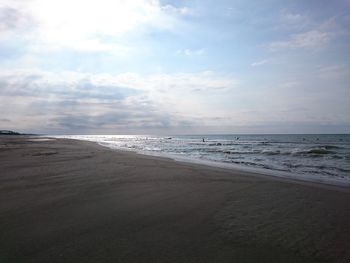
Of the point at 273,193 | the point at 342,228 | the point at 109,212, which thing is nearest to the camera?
the point at 342,228

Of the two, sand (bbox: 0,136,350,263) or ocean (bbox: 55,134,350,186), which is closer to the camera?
sand (bbox: 0,136,350,263)

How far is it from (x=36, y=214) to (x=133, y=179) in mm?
4501

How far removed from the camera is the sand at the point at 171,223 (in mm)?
3645

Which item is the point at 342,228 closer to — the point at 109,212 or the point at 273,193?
the point at 273,193

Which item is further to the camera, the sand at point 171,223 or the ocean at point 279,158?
the ocean at point 279,158

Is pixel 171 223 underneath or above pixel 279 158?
above

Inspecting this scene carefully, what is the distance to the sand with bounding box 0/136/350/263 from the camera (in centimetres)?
364

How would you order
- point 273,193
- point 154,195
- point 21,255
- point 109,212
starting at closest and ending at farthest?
1. point 21,255
2. point 109,212
3. point 154,195
4. point 273,193

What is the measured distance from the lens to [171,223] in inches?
192

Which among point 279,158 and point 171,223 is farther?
point 279,158

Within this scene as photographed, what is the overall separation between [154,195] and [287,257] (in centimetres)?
409

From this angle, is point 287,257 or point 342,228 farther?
point 342,228

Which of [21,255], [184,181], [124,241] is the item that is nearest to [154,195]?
[184,181]

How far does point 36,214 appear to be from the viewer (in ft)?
17.3
